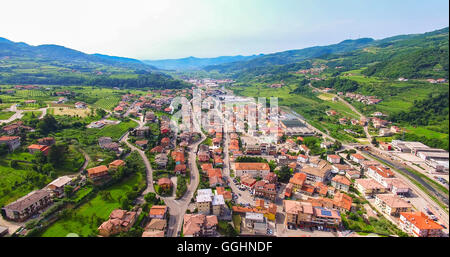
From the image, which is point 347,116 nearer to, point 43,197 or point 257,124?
point 257,124

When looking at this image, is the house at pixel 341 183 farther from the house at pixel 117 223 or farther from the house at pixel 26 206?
the house at pixel 26 206

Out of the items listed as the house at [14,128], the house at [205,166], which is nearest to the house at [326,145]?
the house at [205,166]

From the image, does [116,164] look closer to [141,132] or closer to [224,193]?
[141,132]

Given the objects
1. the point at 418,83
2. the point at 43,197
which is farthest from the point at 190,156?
the point at 418,83

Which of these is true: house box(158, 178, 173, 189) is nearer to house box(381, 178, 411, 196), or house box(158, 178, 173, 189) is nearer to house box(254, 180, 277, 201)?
house box(254, 180, 277, 201)

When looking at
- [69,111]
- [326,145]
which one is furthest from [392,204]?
[69,111]
